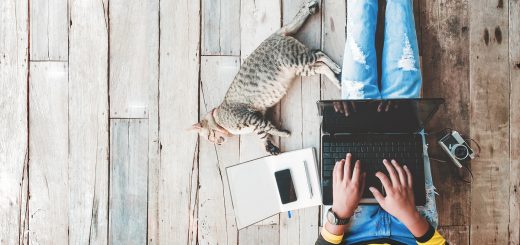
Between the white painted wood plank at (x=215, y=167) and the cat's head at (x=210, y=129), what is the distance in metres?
0.07

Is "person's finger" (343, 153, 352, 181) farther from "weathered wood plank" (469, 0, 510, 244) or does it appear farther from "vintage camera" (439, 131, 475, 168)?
"weathered wood plank" (469, 0, 510, 244)

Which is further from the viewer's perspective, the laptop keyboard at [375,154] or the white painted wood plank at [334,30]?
the white painted wood plank at [334,30]

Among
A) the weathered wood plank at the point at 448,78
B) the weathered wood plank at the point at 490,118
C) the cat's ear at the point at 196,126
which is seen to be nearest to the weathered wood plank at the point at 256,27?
the cat's ear at the point at 196,126

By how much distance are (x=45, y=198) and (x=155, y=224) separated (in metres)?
0.54

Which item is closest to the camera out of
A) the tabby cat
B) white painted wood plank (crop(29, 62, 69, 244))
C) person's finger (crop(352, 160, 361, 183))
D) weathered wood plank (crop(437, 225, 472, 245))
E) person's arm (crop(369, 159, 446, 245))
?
person's arm (crop(369, 159, 446, 245))

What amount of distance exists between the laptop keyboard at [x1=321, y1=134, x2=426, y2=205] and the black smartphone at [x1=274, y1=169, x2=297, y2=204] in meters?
0.27

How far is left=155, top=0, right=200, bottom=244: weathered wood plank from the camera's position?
186cm

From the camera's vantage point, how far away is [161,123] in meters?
1.86

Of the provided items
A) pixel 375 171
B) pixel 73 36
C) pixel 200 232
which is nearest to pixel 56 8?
pixel 73 36

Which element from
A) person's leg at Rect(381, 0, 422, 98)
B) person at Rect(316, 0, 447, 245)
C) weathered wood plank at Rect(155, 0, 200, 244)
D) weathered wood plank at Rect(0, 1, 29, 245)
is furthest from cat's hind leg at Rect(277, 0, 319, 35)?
weathered wood plank at Rect(0, 1, 29, 245)

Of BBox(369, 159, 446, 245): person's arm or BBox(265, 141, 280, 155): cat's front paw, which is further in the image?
BBox(265, 141, 280, 155): cat's front paw

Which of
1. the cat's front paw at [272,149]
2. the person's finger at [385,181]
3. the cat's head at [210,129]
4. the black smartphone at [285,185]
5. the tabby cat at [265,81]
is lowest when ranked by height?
the black smartphone at [285,185]

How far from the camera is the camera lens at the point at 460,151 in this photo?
1.70 meters

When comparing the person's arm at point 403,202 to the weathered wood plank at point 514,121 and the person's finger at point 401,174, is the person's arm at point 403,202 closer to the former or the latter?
the person's finger at point 401,174
